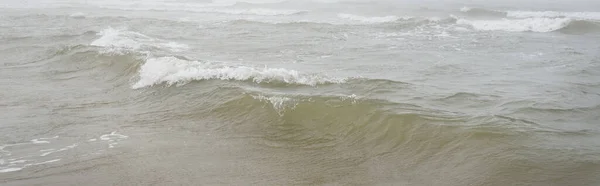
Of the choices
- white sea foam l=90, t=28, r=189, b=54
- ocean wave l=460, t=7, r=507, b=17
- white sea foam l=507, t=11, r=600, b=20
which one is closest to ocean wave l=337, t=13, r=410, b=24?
ocean wave l=460, t=7, r=507, b=17

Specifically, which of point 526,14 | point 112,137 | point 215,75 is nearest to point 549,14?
point 526,14

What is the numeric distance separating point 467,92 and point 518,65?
3961mm

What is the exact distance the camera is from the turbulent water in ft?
19.8

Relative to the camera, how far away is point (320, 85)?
32.3ft

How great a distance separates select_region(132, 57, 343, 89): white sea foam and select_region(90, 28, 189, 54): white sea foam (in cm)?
303

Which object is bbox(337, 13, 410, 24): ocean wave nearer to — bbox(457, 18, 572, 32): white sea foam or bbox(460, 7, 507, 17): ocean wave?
bbox(457, 18, 572, 32): white sea foam

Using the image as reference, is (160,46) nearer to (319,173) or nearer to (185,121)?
(185,121)

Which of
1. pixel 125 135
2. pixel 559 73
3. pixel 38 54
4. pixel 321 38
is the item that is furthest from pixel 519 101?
pixel 38 54

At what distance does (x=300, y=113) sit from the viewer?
26.9ft

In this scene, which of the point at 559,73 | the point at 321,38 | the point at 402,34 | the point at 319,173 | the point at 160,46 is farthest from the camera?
the point at 402,34

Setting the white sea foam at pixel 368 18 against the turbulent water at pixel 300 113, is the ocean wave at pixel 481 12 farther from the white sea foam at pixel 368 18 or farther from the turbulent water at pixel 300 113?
the turbulent water at pixel 300 113

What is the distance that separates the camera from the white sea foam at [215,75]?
33.5 feet

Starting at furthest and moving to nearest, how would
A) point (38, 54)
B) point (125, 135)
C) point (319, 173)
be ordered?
1. point (38, 54)
2. point (125, 135)
3. point (319, 173)

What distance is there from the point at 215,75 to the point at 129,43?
5964mm
